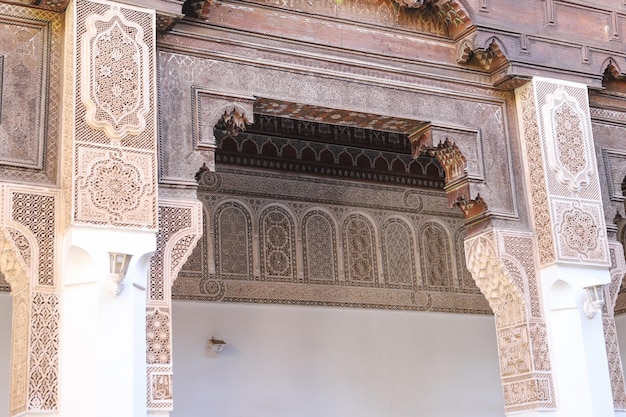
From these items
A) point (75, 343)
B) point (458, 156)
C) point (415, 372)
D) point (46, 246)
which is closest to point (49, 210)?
point (46, 246)

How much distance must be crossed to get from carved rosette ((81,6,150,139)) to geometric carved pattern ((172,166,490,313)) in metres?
2.48

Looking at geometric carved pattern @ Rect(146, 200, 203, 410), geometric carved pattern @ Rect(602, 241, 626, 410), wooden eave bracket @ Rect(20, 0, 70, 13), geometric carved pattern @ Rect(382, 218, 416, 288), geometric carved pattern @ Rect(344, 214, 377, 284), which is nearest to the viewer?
geometric carved pattern @ Rect(146, 200, 203, 410)

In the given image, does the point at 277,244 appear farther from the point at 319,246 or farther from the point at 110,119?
the point at 110,119

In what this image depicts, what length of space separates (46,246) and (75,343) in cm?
50

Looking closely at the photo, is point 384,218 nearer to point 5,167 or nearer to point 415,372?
point 415,372

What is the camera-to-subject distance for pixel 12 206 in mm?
4438

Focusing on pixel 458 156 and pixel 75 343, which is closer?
pixel 75 343

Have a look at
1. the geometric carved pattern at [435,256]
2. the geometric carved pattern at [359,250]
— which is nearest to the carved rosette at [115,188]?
the geometric carved pattern at [359,250]

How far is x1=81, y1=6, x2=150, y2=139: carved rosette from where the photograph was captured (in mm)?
4605

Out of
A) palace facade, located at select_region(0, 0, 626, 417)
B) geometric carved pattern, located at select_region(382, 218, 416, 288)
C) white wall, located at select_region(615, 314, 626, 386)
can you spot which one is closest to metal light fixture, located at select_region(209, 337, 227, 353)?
palace facade, located at select_region(0, 0, 626, 417)

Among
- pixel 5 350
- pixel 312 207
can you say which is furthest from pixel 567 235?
pixel 5 350

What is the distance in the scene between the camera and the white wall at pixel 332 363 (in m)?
6.94

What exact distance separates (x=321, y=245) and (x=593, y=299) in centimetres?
257

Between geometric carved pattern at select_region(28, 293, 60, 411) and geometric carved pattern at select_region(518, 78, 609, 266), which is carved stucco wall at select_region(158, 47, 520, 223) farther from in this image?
geometric carved pattern at select_region(28, 293, 60, 411)
